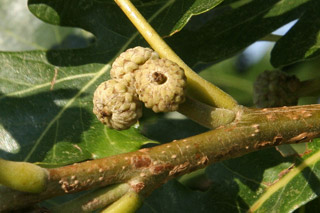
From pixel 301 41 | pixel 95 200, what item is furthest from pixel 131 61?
pixel 301 41

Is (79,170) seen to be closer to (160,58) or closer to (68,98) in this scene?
(160,58)

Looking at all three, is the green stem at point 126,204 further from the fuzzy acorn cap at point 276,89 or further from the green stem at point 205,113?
the fuzzy acorn cap at point 276,89

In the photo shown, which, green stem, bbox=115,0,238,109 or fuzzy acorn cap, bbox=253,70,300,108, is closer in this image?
green stem, bbox=115,0,238,109

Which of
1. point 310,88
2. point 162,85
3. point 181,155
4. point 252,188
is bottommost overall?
point 252,188

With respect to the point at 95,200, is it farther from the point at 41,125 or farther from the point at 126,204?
the point at 41,125

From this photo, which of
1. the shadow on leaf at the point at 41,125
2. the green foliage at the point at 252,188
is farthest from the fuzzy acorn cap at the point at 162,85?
the green foliage at the point at 252,188

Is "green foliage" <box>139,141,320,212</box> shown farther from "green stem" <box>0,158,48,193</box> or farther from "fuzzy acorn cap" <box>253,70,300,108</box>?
"green stem" <box>0,158,48,193</box>

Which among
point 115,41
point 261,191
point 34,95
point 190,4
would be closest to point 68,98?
point 34,95

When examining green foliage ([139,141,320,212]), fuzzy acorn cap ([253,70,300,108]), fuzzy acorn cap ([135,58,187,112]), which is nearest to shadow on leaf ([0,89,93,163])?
green foliage ([139,141,320,212])
